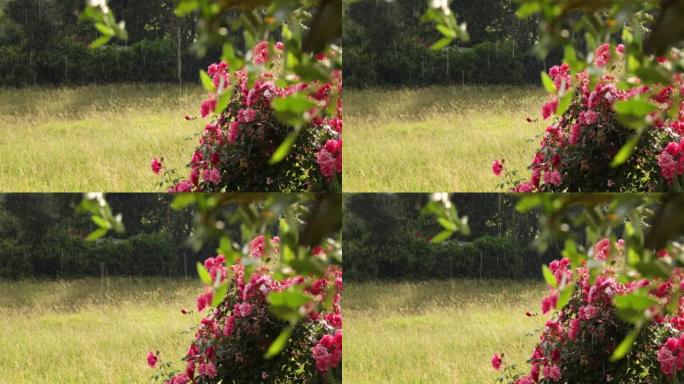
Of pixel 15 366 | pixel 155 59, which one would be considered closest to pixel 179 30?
pixel 155 59

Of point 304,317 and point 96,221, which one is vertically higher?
point 96,221

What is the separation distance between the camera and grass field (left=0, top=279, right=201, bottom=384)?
4.94 m

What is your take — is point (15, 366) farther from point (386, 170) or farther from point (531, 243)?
point (531, 243)

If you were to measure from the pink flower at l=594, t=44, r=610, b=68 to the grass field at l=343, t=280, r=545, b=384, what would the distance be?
112cm

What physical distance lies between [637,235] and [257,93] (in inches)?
76.8

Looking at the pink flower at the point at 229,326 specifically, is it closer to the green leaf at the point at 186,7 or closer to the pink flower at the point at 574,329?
the green leaf at the point at 186,7

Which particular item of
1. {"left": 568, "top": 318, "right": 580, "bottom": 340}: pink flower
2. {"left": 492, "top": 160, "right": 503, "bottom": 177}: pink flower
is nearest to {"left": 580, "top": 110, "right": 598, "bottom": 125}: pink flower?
{"left": 492, "top": 160, "right": 503, "bottom": 177}: pink flower

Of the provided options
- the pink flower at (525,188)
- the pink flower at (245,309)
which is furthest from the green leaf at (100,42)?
the pink flower at (525,188)

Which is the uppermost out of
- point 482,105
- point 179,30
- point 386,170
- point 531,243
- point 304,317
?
point 179,30

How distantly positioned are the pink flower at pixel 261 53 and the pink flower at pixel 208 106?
298 mm

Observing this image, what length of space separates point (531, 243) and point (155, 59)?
6.79 feet

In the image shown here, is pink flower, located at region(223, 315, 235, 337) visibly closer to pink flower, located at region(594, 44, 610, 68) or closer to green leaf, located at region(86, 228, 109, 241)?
green leaf, located at region(86, 228, 109, 241)

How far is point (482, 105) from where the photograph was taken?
4938 millimetres

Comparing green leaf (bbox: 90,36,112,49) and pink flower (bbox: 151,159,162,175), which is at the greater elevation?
green leaf (bbox: 90,36,112,49)
